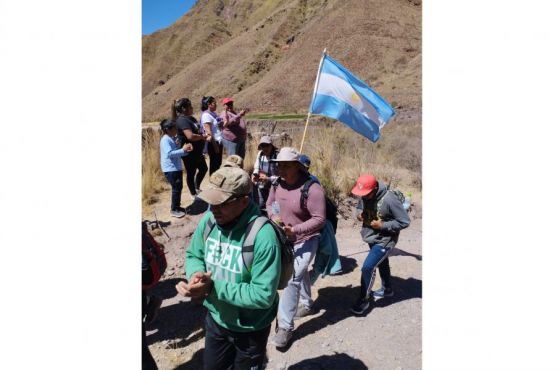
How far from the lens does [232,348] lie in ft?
7.61

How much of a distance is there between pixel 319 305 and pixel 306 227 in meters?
1.38

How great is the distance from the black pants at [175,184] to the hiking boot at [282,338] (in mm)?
2996

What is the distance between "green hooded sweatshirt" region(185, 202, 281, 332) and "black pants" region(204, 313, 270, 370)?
7 cm

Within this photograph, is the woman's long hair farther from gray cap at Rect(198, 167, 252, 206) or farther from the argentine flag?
gray cap at Rect(198, 167, 252, 206)

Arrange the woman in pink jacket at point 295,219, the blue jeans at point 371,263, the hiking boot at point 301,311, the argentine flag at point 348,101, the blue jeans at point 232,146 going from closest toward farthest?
the woman in pink jacket at point 295,219
the blue jeans at point 371,263
the hiking boot at point 301,311
the argentine flag at point 348,101
the blue jeans at point 232,146

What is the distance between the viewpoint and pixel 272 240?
2057 millimetres

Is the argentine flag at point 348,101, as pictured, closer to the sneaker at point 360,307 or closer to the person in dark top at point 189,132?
the person in dark top at point 189,132

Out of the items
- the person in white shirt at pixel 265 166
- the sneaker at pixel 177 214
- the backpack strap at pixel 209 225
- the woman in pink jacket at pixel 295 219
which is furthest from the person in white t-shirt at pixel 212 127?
the backpack strap at pixel 209 225

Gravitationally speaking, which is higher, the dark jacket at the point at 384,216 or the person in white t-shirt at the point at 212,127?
the person in white t-shirt at the point at 212,127

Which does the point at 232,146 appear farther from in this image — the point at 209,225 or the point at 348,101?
the point at 209,225

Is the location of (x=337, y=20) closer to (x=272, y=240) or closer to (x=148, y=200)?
(x=148, y=200)

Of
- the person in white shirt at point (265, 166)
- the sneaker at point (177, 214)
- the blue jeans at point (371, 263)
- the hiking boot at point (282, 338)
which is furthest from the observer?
the sneaker at point (177, 214)

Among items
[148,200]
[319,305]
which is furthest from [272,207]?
[148,200]

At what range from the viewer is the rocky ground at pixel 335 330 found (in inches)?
131
